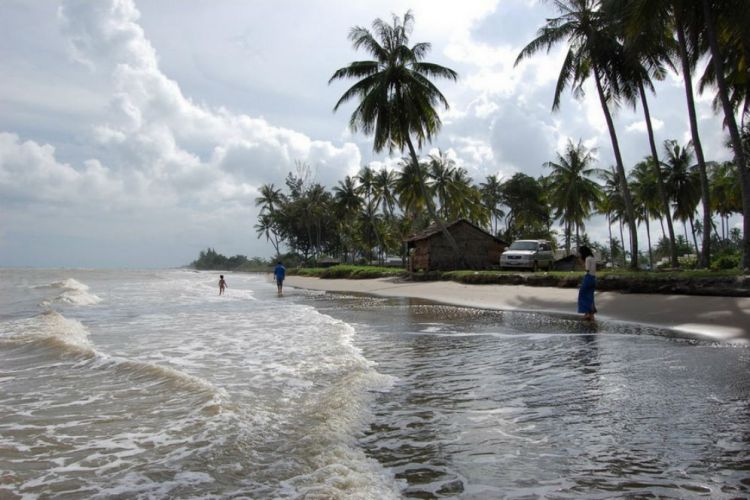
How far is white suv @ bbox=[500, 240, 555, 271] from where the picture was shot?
26.2m

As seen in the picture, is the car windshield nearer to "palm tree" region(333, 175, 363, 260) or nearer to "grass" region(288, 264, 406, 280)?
"grass" region(288, 264, 406, 280)

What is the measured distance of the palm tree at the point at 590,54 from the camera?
2112 centimetres

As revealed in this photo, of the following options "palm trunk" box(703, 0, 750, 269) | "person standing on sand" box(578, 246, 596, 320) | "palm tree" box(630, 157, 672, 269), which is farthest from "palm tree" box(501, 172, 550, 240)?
"person standing on sand" box(578, 246, 596, 320)

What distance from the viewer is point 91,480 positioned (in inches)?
139

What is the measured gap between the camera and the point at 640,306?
12.3 m

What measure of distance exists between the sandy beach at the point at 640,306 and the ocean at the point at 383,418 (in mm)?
1355

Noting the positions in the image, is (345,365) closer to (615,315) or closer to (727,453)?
(727,453)

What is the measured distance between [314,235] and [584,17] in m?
56.6

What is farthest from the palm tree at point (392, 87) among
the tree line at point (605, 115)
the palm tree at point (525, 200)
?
the palm tree at point (525, 200)

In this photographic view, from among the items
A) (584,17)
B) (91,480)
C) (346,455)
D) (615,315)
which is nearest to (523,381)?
(346,455)

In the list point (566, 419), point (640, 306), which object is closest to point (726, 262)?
point (640, 306)

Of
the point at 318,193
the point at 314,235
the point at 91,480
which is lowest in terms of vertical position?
the point at 91,480

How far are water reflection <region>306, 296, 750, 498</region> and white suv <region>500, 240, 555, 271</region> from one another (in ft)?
59.0

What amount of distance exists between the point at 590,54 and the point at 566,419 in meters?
20.8
